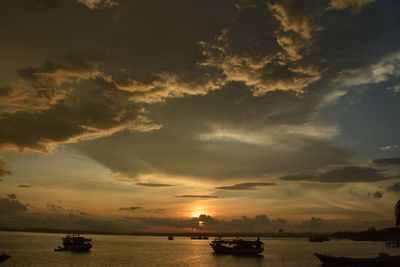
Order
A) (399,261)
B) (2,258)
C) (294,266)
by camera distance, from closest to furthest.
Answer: (399,261), (2,258), (294,266)

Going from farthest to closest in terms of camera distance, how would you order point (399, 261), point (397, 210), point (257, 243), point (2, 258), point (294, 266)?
point (257, 243) < point (294, 266) < point (2, 258) < point (399, 261) < point (397, 210)

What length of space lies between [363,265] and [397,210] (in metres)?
26.6

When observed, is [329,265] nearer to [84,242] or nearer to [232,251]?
[232,251]

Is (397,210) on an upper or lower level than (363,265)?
upper

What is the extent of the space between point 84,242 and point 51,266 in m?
33.6

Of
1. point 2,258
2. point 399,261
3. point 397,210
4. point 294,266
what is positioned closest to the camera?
point 397,210

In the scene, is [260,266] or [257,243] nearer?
[260,266]

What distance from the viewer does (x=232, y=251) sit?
9050cm

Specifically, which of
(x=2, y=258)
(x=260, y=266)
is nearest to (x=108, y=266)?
(x=2, y=258)

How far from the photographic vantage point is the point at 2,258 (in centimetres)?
6247

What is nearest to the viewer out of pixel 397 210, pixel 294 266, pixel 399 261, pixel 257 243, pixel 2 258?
pixel 397 210

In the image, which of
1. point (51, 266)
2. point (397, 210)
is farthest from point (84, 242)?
point (397, 210)

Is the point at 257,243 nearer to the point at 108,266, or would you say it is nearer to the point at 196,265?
the point at 196,265

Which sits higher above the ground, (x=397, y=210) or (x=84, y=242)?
(x=397, y=210)
